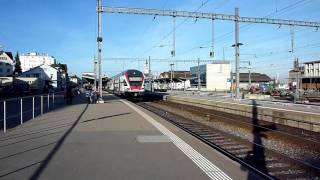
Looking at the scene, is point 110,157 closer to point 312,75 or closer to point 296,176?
point 296,176

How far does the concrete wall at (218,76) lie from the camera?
313 ft

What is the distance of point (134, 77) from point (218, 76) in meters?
57.2

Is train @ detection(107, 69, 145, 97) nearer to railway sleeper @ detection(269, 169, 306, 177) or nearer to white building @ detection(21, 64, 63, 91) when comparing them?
railway sleeper @ detection(269, 169, 306, 177)

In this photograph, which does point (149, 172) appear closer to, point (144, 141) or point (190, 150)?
point (190, 150)

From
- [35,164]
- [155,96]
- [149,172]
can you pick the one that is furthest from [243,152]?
[155,96]

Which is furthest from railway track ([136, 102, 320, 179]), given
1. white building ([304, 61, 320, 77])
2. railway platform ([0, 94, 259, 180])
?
white building ([304, 61, 320, 77])

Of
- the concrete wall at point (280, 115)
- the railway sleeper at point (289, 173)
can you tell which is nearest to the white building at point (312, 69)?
the concrete wall at point (280, 115)

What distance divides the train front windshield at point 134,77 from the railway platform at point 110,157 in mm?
29454

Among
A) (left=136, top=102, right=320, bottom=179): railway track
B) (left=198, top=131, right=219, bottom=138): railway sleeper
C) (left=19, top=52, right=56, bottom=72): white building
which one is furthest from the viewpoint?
(left=19, top=52, right=56, bottom=72): white building

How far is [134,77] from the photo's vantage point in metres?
43.9

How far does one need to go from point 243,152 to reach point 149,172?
4.39 meters

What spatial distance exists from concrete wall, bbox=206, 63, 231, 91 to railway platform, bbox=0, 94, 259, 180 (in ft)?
269

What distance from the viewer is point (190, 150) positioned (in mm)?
10648

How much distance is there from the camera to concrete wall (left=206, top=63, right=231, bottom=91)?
313 feet
